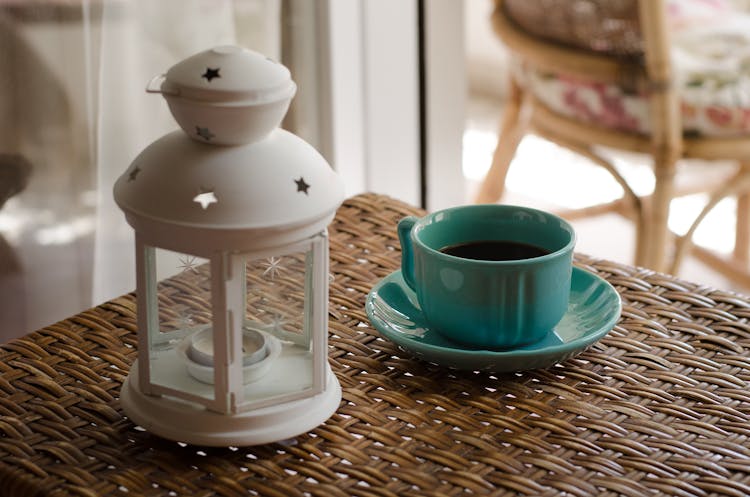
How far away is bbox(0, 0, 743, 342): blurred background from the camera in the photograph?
1051 mm

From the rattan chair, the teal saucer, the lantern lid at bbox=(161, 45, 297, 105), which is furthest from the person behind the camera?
the rattan chair

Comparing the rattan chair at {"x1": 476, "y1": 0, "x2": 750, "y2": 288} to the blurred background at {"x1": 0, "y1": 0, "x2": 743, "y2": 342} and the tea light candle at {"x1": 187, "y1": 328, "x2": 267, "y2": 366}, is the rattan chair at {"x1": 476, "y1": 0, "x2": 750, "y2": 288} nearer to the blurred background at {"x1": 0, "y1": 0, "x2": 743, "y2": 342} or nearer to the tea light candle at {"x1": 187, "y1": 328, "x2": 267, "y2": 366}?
the blurred background at {"x1": 0, "y1": 0, "x2": 743, "y2": 342}

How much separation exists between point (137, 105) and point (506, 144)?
79cm

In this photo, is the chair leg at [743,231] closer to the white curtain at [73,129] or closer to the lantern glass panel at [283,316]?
the white curtain at [73,129]

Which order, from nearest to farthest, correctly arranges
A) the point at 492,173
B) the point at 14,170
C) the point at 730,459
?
the point at 730,459
the point at 14,170
the point at 492,173

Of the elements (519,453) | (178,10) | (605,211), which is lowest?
(605,211)

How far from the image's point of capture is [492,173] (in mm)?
1787

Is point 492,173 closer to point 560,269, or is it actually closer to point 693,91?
point 693,91

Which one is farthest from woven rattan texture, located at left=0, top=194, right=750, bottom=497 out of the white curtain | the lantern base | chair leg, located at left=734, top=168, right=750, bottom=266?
chair leg, located at left=734, top=168, right=750, bottom=266

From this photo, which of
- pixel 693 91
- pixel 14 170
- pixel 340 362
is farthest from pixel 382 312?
pixel 693 91

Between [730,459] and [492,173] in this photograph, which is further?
[492,173]

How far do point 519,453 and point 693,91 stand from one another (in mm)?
892

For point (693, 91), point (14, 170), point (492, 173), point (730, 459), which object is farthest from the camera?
point (492, 173)

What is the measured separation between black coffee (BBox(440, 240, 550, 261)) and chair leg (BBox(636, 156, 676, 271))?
73 cm
